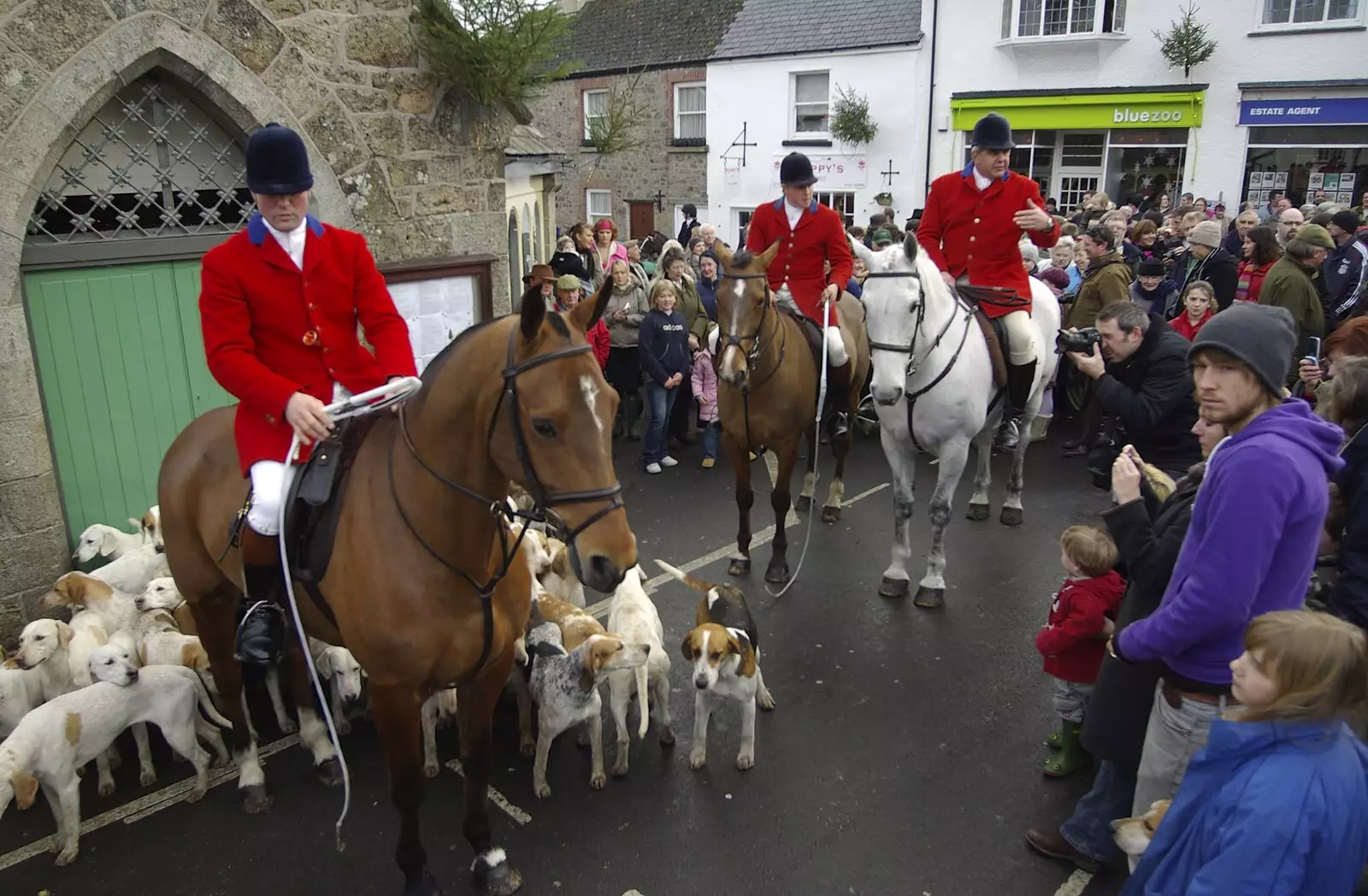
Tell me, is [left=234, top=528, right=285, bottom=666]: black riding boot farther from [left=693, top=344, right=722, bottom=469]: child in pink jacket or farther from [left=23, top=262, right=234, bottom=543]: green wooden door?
[left=693, top=344, right=722, bottom=469]: child in pink jacket

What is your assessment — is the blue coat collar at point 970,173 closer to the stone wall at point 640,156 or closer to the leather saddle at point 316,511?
the leather saddle at point 316,511

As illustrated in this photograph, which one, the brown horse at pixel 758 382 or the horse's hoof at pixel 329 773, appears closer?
the horse's hoof at pixel 329 773

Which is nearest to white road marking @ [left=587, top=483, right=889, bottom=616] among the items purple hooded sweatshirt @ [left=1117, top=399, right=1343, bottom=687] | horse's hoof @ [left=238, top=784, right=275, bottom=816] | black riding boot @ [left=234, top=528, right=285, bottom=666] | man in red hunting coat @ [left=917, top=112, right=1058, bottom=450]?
man in red hunting coat @ [left=917, top=112, right=1058, bottom=450]

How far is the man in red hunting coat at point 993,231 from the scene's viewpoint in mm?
6613

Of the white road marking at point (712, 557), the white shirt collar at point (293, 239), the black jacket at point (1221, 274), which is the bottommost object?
the white road marking at point (712, 557)

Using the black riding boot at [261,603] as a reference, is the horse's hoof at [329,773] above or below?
below

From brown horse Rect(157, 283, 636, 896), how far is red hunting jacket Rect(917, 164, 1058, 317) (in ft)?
15.4

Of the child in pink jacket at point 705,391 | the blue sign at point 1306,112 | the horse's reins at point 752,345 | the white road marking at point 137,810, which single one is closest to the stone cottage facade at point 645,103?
the blue sign at point 1306,112

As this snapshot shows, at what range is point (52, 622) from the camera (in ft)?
15.6

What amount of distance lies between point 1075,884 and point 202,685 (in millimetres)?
4374

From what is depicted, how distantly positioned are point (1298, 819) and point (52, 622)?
5.60 m

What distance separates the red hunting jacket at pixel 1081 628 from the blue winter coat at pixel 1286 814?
172 centimetres

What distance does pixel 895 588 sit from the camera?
21.0 ft

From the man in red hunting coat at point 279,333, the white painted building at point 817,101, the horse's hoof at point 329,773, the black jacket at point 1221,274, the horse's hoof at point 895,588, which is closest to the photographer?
the man in red hunting coat at point 279,333
